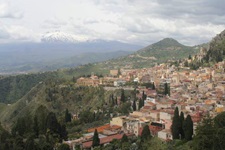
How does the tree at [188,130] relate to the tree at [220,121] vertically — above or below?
below

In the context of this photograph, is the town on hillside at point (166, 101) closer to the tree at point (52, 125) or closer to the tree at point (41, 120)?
the tree at point (52, 125)

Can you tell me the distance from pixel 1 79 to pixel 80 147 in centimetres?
12652

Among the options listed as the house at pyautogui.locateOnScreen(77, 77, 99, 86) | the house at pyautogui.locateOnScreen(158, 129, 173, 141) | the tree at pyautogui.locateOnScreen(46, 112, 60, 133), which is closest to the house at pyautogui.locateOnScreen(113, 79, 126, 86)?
the house at pyautogui.locateOnScreen(77, 77, 99, 86)

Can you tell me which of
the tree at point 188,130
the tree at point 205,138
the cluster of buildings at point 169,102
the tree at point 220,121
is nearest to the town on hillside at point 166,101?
the cluster of buildings at point 169,102

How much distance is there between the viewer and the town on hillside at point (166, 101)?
141ft

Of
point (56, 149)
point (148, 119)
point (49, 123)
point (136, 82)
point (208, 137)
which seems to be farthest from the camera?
point (136, 82)

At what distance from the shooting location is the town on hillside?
141 feet

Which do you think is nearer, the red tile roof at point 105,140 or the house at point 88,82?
the red tile roof at point 105,140

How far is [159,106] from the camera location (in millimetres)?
54656

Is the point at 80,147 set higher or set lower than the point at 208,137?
lower

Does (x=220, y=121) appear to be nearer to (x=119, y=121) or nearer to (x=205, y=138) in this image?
(x=205, y=138)

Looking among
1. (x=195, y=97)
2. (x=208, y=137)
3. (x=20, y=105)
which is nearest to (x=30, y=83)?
(x=20, y=105)

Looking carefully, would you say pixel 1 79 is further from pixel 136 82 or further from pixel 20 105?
pixel 136 82

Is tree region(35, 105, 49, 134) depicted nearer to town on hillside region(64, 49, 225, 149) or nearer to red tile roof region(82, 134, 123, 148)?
town on hillside region(64, 49, 225, 149)
